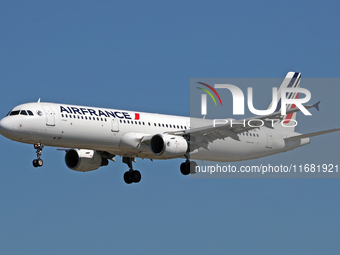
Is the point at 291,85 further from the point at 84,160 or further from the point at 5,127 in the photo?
the point at 5,127

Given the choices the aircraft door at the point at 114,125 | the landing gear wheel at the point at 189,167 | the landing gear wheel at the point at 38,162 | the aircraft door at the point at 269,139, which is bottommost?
the landing gear wheel at the point at 38,162

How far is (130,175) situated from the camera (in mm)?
55000

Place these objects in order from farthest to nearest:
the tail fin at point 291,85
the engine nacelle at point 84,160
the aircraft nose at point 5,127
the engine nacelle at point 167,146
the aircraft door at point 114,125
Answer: the tail fin at point 291,85 < the engine nacelle at point 84,160 < the engine nacelle at point 167,146 < the aircraft door at point 114,125 < the aircraft nose at point 5,127

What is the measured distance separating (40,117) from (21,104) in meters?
2.08

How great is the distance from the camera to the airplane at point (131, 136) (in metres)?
45.8

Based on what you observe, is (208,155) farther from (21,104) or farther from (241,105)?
(21,104)

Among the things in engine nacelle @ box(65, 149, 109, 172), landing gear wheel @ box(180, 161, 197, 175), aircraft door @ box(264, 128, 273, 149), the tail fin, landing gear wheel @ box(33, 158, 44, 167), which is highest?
the tail fin

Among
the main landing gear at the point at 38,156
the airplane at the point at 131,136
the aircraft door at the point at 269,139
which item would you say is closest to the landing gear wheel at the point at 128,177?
the airplane at the point at 131,136

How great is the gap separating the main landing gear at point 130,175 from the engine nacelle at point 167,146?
6470 millimetres

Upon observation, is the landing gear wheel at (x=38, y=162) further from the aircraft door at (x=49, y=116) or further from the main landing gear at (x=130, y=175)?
the main landing gear at (x=130, y=175)

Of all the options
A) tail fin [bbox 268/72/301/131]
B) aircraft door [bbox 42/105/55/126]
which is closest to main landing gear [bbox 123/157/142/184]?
aircraft door [bbox 42/105/55/126]

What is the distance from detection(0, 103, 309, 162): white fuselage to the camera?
149ft

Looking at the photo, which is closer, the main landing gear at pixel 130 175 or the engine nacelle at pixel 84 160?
the engine nacelle at pixel 84 160

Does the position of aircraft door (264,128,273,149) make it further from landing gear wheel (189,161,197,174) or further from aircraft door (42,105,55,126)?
aircraft door (42,105,55,126)
